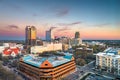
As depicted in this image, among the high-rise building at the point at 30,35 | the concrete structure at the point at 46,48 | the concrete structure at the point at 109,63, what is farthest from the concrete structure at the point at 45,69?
the high-rise building at the point at 30,35

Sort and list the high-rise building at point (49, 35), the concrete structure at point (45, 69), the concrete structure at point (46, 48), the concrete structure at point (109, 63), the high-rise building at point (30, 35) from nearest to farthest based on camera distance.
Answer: the concrete structure at point (45, 69) → the concrete structure at point (109, 63) → the concrete structure at point (46, 48) → the high-rise building at point (30, 35) → the high-rise building at point (49, 35)

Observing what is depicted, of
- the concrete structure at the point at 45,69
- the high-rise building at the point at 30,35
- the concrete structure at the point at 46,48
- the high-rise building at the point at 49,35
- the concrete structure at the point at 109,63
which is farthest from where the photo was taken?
the high-rise building at the point at 49,35

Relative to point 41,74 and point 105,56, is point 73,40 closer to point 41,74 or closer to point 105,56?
point 105,56

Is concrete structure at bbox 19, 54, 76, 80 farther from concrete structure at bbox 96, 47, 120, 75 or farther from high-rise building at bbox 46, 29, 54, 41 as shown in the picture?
high-rise building at bbox 46, 29, 54, 41

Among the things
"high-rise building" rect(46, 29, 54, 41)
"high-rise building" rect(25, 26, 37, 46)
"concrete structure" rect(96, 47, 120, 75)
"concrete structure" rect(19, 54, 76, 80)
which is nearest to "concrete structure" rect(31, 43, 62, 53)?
"high-rise building" rect(25, 26, 37, 46)

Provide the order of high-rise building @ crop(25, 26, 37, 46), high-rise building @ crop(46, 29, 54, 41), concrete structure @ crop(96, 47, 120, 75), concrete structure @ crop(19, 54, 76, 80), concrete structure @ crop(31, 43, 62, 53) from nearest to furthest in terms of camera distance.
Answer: concrete structure @ crop(19, 54, 76, 80) → concrete structure @ crop(96, 47, 120, 75) → concrete structure @ crop(31, 43, 62, 53) → high-rise building @ crop(25, 26, 37, 46) → high-rise building @ crop(46, 29, 54, 41)

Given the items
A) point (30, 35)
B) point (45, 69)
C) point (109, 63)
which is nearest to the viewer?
point (45, 69)

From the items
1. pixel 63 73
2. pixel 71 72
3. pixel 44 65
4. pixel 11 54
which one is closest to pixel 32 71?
pixel 44 65

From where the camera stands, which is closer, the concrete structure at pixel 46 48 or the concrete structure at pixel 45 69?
the concrete structure at pixel 45 69

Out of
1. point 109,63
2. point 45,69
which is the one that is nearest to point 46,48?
point 109,63

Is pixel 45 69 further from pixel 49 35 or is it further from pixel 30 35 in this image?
pixel 49 35

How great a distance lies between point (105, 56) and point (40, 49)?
6.73 m

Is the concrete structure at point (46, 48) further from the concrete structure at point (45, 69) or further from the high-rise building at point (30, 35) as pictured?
the concrete structure at point (45, 69)

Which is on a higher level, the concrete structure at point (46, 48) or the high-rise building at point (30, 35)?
the high-rise building at point (30, 35)
